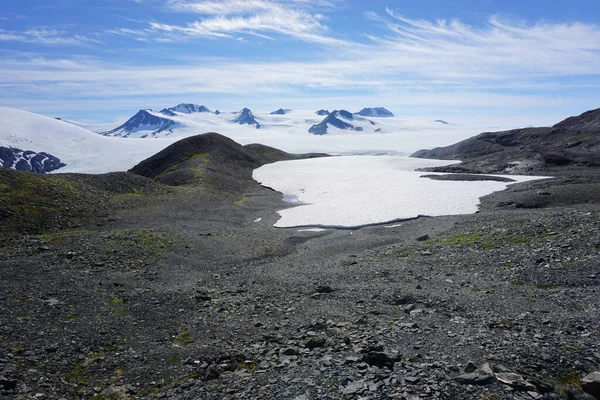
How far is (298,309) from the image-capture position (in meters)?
20.2

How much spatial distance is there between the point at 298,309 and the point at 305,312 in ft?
1.93

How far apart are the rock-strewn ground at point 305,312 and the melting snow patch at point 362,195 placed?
26.3ft

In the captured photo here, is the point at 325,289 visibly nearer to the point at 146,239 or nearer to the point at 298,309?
the point at 298,309

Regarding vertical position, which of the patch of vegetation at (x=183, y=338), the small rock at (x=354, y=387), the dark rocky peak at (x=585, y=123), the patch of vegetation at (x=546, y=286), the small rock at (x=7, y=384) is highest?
the dark rocky peak at (x=585, y=123)

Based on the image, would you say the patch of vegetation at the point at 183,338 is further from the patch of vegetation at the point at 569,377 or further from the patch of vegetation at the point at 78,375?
the patch of vegetation at the point at 569,377

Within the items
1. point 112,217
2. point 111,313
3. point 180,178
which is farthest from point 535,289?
point 180,178

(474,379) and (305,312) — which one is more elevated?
(474,379)

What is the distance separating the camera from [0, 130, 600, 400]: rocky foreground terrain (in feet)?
41.9

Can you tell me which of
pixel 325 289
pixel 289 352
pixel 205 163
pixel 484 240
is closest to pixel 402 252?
pixel 484 240

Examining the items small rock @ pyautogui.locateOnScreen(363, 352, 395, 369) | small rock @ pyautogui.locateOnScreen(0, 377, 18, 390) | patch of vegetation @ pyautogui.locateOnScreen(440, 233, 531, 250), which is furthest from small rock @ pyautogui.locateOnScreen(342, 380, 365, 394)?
patch of vegetation @ pyautogui.locateOnScreen(440, 233, 531, 250)

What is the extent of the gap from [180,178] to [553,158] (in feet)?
273

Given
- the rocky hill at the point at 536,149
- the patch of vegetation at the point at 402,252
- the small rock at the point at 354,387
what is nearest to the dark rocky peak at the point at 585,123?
the rocky hill at the point at 536,149

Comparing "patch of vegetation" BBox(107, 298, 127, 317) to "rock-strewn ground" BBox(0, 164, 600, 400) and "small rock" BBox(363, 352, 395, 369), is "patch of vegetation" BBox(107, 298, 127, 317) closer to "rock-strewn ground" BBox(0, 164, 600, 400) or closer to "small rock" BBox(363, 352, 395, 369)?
"rock-strewn ground" BBox(0, 164, 600, 400)

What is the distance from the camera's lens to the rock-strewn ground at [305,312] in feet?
41.9
